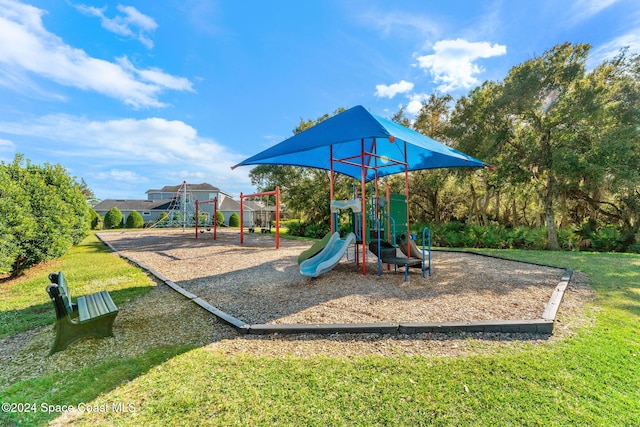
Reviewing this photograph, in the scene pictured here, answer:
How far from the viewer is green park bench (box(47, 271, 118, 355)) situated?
2795mm

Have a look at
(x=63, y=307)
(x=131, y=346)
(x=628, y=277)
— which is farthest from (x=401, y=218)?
(x=63, y=307)

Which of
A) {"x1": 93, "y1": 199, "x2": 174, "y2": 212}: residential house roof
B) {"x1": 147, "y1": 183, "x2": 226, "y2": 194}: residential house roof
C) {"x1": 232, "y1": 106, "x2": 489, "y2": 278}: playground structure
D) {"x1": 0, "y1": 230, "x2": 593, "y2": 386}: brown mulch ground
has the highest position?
{"x1": 147, "y1": 183, "x2": 226, "y2": 194}: residential house roof

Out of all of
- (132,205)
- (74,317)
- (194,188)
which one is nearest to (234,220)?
(194,188)

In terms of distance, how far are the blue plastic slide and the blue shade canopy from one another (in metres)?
1.68

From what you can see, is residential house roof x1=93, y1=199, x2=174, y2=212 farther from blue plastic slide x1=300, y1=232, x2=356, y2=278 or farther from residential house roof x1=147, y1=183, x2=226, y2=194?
blue plastic slide x1=300, y1=232, x2=356, y2=278

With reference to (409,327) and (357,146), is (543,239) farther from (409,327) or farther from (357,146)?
(409,327)

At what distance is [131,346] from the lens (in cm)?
295

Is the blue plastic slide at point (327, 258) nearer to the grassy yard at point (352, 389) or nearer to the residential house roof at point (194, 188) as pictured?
the grassy yard at point (352, 389)

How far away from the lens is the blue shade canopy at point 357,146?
4793mm

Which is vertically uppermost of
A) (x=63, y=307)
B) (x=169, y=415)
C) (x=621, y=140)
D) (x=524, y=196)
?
(x=621, y=140)

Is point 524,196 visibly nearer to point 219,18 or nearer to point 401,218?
point 401,218

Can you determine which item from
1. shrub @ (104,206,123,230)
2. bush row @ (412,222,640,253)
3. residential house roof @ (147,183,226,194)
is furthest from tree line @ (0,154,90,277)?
residential house roof @ (147,183,226,194)

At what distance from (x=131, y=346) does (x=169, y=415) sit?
4.56 ft

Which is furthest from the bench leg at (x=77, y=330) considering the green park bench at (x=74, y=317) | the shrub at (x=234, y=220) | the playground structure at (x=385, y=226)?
the shrub at (x=234, y=220)
